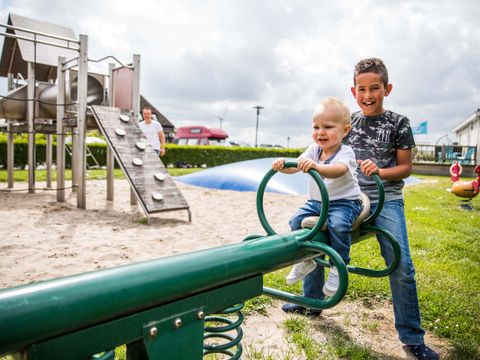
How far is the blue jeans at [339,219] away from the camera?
1.65m

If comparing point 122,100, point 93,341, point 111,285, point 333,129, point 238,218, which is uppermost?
point 122,100

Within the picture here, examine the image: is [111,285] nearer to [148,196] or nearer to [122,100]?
[148,196]

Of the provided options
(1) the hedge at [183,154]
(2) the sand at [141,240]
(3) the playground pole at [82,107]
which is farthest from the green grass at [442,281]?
(1) the hedge at [183,154]

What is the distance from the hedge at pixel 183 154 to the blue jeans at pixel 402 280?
45.8 ft

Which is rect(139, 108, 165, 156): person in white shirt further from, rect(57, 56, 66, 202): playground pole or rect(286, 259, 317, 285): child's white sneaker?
rect(286, 259, 317, 285): child's white sneaker

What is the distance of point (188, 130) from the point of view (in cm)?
3212

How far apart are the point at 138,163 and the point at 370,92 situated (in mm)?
4373

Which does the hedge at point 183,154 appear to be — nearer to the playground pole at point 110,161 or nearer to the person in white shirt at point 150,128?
the playground pole at point 110,161

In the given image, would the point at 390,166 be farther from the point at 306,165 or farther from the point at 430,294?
the point at 430,294

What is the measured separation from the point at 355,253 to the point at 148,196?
3003mm

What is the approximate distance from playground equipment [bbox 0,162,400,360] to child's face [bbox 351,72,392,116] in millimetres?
1122

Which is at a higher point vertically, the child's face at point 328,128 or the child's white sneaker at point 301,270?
the child's face at point 328,128

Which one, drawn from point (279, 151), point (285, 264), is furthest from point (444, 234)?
point (279, 151)

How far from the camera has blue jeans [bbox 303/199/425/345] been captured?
203cm
